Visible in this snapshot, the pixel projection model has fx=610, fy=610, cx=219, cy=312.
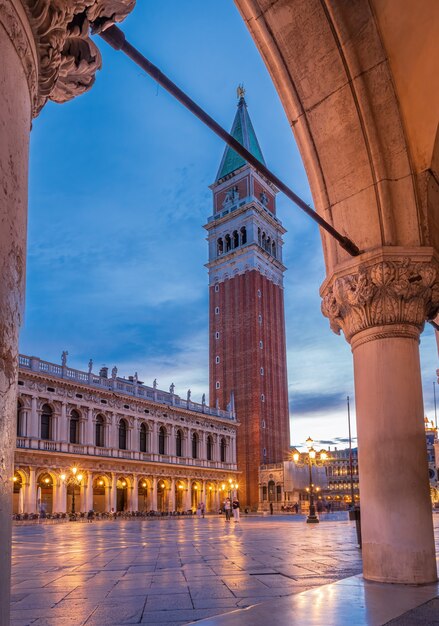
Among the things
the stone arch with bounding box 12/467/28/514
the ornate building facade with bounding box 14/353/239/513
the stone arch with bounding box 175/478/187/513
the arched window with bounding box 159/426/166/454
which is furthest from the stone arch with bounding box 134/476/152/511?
the stone arch with bounding box 12/467/28/514

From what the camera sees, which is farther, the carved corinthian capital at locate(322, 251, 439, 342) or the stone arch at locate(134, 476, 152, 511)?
the stone arch at locate(134, 476, 152, 511)

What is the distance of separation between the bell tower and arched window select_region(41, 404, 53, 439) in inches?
968

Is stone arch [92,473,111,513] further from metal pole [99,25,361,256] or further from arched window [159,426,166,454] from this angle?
metal pole [99,25,361,256]

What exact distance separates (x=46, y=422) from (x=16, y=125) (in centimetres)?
4158

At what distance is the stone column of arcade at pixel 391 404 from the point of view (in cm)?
601

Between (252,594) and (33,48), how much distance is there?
564cm

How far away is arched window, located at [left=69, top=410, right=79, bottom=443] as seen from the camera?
143 ft

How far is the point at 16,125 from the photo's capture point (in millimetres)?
2410

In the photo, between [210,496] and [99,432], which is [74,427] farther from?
[210,496]

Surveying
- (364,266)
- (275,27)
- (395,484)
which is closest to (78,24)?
(275,27)

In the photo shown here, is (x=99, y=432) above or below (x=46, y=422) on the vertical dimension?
below

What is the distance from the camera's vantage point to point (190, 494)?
179 feet

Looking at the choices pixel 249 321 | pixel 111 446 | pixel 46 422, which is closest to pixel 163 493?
pixel 111 446

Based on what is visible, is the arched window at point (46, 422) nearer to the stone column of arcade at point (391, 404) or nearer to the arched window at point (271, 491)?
the arched window at point (271, 491)
